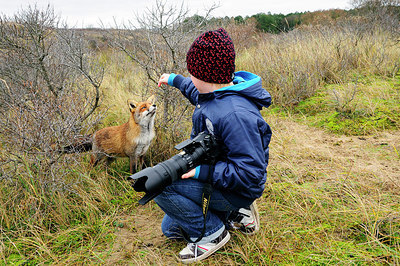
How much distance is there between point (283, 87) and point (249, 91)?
424 cm

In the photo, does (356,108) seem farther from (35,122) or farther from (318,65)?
(35,122)

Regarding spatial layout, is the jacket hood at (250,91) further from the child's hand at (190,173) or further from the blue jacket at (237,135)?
the child's hand at (190,173)

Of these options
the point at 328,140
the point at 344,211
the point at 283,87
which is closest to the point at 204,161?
the point at 344,211

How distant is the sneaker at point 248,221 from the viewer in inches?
98.2

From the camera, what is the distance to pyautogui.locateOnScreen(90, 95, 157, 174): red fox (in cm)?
347

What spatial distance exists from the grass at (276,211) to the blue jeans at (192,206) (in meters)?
0.26

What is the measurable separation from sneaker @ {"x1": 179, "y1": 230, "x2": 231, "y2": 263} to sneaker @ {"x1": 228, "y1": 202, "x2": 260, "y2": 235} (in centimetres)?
24

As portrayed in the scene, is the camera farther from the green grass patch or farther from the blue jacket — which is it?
the green grass patch

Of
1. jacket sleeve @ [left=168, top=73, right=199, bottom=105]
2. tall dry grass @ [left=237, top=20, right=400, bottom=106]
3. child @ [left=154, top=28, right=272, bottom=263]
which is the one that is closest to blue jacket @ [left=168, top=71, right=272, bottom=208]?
child @ [left=154, top=28, right=272, bottom=263]

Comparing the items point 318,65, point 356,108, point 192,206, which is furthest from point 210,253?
point 318,65

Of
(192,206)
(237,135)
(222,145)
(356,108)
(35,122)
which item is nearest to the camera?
(237,135)

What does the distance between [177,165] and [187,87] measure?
123 centimetres

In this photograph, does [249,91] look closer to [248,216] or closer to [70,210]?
[248,216]

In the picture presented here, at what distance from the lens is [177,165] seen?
72.3 inches
